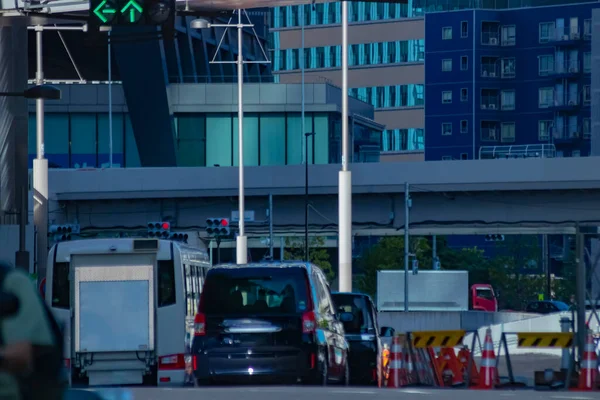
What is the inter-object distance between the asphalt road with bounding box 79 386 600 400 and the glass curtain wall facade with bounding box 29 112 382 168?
219 feet

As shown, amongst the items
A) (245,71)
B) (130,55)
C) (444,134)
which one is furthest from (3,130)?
(444,134)

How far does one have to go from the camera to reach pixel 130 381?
21.1 meters

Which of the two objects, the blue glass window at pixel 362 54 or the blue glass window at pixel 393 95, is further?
the blue glass window at pixel 393 95

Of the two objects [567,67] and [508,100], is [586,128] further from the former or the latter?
[508,100]

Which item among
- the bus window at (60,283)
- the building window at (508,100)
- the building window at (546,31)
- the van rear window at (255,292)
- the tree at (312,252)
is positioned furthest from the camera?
the building window at (508,100)

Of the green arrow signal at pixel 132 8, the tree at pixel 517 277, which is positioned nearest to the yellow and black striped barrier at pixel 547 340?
the green arrow signal at pixel 132 8

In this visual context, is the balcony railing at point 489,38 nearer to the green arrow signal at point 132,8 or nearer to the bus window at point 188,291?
the bus window at point 188,291

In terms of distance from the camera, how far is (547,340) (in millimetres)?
20812

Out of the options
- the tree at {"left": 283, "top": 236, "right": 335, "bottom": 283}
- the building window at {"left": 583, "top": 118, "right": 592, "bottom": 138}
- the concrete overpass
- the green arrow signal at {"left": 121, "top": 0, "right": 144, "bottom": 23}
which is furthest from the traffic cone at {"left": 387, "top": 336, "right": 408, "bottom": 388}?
the building window at {"left": 583, "top": 118, "right": 592, "bottom": 138}

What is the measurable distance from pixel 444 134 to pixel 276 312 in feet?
331

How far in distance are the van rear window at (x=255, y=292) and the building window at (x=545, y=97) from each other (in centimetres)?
10100

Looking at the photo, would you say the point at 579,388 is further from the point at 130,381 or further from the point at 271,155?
the point at 271,155

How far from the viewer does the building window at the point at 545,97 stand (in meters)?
116

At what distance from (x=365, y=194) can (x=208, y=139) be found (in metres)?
29.7
